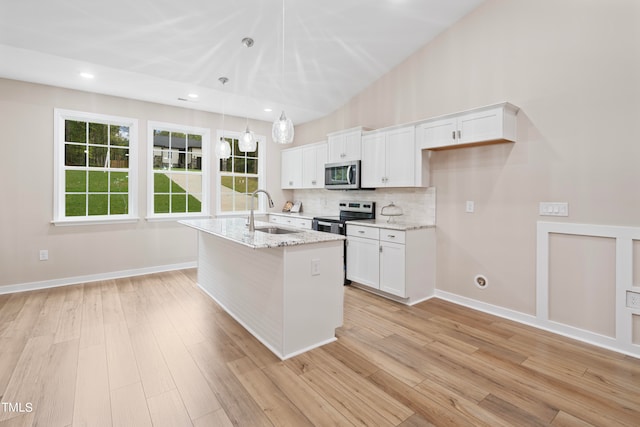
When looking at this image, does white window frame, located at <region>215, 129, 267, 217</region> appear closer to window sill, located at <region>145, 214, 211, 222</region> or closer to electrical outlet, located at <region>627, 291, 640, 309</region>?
window sill, located at <region>145, 214, 211, 222</region>

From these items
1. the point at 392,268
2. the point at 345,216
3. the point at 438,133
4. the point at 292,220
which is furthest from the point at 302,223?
the point at 438,133

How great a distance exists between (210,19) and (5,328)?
3.50m

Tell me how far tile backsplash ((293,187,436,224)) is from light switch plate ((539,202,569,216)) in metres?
1.16

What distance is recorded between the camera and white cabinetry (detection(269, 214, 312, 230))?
17.0ft

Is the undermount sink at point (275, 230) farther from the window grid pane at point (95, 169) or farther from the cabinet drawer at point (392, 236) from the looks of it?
the window grid pane at point (95, 169)

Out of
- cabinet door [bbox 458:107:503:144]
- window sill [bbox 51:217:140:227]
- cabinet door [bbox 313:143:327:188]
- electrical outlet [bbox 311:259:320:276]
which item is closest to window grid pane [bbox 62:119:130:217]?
window sill [bbox 51:217:140:227]

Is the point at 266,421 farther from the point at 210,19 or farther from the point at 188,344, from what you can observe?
the point at 210,19

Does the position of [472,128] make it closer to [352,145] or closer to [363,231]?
[363,231]

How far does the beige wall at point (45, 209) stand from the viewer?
3881 mm

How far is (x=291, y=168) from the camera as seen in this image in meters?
6.14

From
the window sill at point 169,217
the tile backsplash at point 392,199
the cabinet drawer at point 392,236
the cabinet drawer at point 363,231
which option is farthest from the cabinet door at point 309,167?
the cabinet drawer at point 392,236

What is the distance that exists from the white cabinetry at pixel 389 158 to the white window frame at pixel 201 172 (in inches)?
109

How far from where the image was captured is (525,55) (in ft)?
10.1

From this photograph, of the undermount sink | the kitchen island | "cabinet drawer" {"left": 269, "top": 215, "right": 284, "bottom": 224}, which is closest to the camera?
the kitchen island
